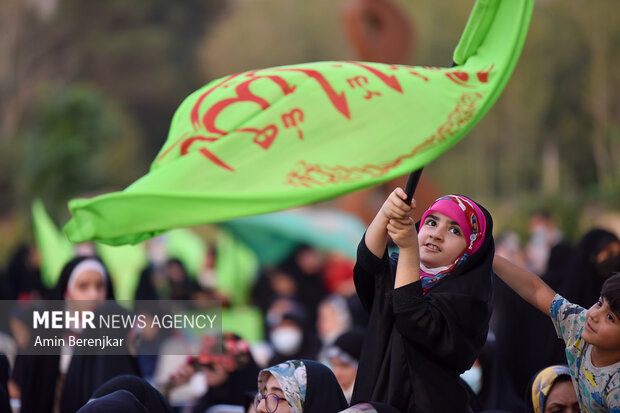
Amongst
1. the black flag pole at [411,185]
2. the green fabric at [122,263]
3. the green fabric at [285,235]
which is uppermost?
the green fabric at [285,235]

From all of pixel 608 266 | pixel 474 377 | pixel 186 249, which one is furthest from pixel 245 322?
pixel 608 266

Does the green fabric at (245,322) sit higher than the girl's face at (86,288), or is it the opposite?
the green fabric at (245,322)

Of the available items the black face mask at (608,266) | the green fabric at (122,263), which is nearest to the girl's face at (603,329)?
the black face mask at (608,266)

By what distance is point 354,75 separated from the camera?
115 inches

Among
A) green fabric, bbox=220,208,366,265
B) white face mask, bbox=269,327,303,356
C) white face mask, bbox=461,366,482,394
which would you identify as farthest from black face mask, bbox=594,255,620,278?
green fabric, bbox=220,208,366,265

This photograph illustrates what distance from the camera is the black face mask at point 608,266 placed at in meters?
4.59

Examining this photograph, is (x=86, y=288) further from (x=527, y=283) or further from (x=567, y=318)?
(x=567, y=318)

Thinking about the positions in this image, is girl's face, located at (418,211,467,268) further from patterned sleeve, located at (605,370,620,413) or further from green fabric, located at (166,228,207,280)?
green fabric, located at (166,228,207,280)

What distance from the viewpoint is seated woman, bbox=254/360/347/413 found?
306cm

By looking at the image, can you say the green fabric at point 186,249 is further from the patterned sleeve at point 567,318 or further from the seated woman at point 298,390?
the patterned sleeve at point 567,318

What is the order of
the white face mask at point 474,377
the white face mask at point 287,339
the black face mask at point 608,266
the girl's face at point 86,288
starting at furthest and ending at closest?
1. the white face mask at point 287,339
2. the girl's face at point 86,288
3. the black face mask at point 608,266
4. the white face mask at point 474,377

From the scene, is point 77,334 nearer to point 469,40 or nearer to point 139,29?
point 469,40

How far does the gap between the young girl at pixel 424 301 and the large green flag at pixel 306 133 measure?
0.71 feet

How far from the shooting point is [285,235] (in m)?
11.7
